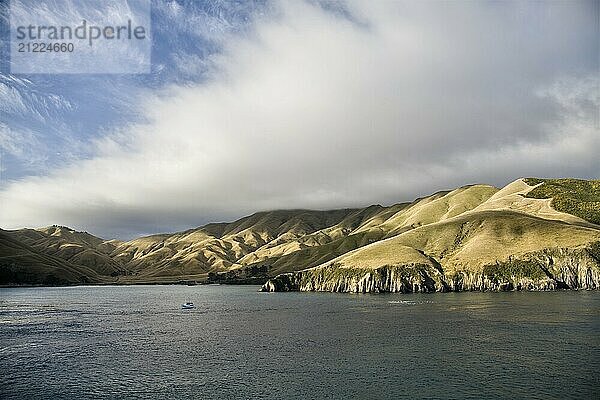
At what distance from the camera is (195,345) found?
301 ft

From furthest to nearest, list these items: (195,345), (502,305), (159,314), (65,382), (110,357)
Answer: (159,314), (502,305), (195,345), (110,357), (65,382)

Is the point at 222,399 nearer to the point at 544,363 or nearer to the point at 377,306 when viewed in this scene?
the point at 544,363

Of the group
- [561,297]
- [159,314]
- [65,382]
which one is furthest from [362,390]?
[561,297]

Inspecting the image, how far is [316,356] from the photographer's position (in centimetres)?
7862

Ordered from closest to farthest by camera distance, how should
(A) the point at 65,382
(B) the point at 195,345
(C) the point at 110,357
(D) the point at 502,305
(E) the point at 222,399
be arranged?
(E) the point at 222,399 < (A) the point at 65,382 < (C) the point at 110,357 < (B) the point at 195,345 < (D) the point at 502,305

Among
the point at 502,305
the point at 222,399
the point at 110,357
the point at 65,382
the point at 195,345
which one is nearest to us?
the point at 222,399

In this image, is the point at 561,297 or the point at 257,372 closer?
the point at 257,372

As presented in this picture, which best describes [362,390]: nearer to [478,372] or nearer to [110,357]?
[478,372]

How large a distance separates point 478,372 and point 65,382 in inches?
2234

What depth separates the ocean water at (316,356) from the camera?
59344 millimetres

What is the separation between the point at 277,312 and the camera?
488 feet

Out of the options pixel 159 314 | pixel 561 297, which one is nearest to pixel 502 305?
pixel 561 297

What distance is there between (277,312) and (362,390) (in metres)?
91.9

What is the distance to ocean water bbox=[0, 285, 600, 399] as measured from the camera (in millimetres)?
59344
